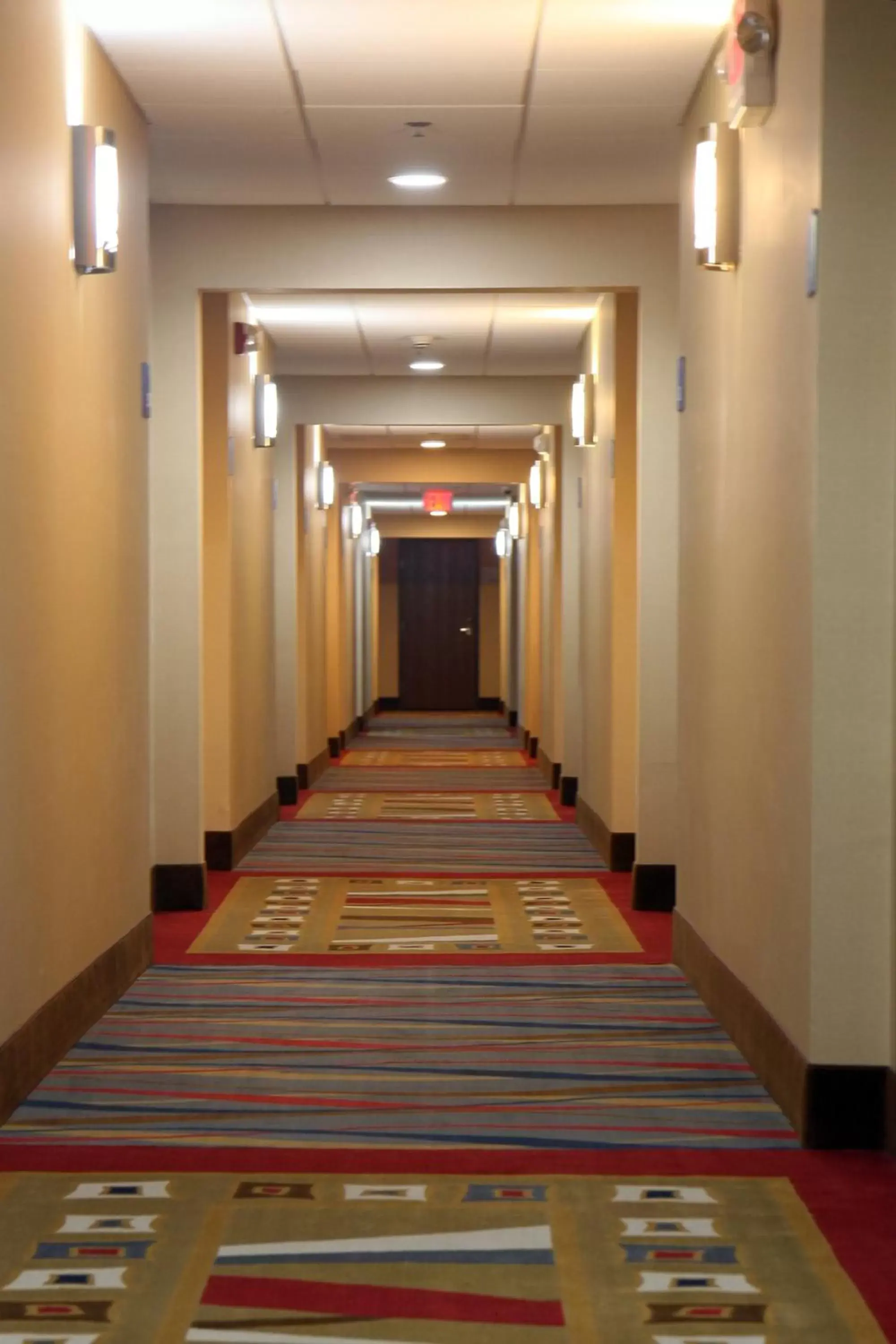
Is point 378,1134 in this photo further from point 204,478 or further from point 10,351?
point 204,478

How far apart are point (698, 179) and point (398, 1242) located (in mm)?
3359

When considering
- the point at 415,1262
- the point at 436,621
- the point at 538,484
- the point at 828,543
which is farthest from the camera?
the point at 436,621

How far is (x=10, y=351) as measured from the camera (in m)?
4.55

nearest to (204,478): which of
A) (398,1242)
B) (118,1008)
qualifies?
(118,1008)

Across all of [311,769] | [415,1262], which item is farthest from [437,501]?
[415,1262]

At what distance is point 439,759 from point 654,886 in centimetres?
1022

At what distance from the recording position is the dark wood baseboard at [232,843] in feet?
31.3

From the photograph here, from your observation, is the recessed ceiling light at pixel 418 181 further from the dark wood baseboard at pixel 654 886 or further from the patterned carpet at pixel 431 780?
the patterned carpet at pixel 431 780

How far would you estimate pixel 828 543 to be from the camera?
13.9ft

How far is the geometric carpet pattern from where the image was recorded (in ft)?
14.5

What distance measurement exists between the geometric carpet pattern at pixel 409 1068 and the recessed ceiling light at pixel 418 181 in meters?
3.25

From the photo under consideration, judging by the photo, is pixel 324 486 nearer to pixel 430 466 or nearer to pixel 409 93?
pixel 430 466

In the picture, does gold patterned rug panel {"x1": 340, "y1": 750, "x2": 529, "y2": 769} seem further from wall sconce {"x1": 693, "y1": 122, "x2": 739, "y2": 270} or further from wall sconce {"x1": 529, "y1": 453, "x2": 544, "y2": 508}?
wall sconce {"x1": 693, "y1": 122, "x2": 739, "y2": 270}

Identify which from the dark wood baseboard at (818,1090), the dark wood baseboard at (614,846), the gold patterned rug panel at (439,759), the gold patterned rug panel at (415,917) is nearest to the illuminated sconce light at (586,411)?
the dark wood baseboard at (614,846)
